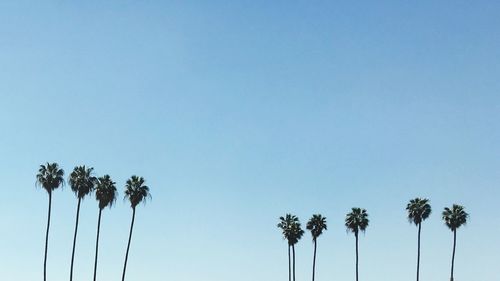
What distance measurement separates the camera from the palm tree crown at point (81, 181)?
85.3 metres

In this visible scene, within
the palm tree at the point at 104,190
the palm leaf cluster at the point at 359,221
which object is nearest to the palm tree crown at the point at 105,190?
the palm tree at the point at 104,190

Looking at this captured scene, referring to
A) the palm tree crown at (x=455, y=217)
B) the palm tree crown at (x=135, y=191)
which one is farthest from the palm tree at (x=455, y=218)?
the palm tree crown at (x=135, y=191)

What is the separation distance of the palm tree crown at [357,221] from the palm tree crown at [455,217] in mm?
12936

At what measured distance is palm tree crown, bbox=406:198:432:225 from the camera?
103 m

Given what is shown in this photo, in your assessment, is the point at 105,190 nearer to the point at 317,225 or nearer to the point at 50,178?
the point at 50,178

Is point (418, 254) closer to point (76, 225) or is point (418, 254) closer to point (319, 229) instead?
point (319, 229)

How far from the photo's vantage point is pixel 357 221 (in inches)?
4193

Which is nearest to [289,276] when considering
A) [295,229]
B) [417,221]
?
[295,229]

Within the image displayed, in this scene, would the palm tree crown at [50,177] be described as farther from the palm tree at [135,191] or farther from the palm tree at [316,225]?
the palm tree at [316,225]

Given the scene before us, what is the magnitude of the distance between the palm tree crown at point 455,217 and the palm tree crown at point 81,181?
56.5 metres

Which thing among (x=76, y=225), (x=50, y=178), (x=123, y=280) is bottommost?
(x=123, y=280)

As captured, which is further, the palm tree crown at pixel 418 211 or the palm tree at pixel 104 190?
the palm tree crown at pixel 418 211

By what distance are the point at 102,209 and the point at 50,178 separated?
7.83 m

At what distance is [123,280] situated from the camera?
83812mm
